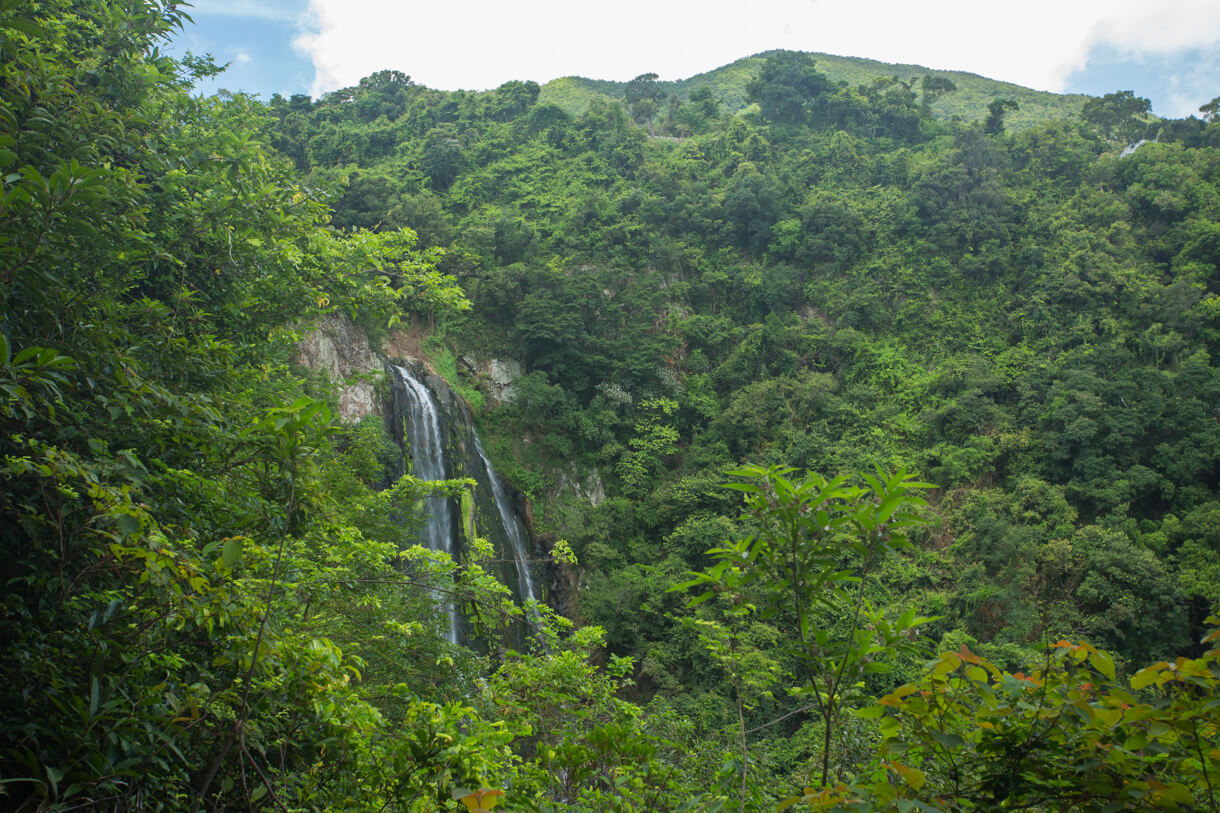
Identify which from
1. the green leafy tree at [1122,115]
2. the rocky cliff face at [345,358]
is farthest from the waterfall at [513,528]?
the green leafy tree at [1122,115]

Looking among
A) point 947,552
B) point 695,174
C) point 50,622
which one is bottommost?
point 947,552

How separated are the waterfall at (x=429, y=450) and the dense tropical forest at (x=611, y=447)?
37cm

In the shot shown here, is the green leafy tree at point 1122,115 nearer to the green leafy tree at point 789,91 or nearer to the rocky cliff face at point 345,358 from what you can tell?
the green leafy tree at point 789,91

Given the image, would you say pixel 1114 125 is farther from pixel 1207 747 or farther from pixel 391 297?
pixel 1207 747

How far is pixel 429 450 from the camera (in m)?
12.6

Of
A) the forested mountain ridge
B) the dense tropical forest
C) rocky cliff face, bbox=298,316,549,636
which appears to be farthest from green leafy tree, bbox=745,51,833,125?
rocky cliff face, bbox=298,316,549,636

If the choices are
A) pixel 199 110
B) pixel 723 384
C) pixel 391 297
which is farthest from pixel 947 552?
pixel 199 110

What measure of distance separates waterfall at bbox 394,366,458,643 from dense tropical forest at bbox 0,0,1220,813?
0.37m

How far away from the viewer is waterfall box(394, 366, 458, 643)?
11.5 m

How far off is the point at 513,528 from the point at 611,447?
3307 mm

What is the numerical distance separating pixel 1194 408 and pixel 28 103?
56.6 ft

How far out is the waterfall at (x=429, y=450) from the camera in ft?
37.6

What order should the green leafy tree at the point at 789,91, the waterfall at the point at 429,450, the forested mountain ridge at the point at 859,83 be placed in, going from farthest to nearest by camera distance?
the forested mountain ridge at the point at 859,83
the green leafy tree at the point at 789,91
the waterfall at the point at 429,450

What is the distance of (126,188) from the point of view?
10.4ft
